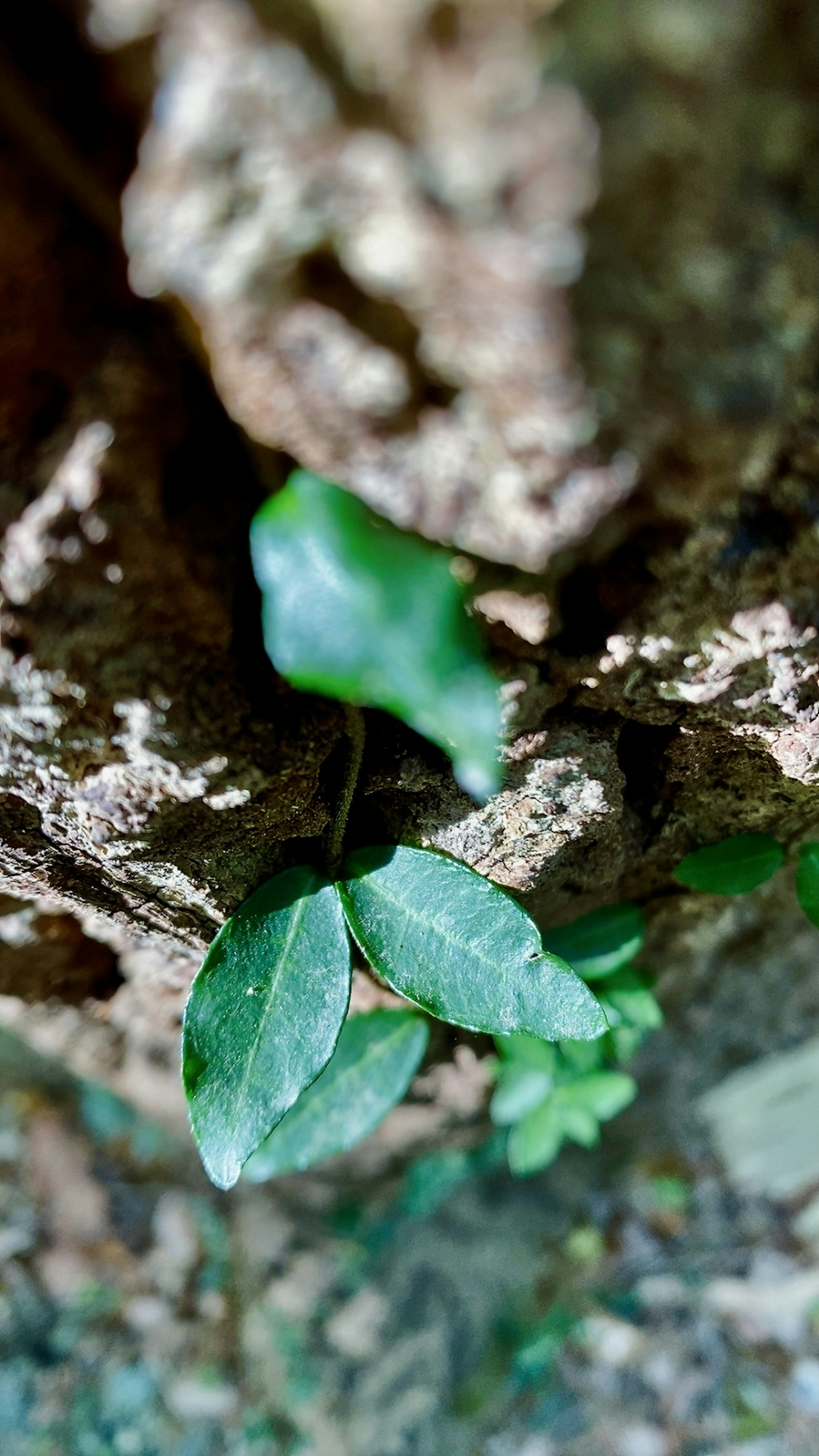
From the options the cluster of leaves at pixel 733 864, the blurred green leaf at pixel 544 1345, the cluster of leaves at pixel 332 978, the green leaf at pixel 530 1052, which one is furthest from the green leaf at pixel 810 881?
the blurred green leaf at pixel 544 1345

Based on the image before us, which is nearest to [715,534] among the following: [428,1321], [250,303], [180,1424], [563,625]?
[563,625]

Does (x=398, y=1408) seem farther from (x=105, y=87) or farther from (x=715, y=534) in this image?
(x=105, y=87)

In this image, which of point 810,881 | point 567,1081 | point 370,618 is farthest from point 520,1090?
point 370,618

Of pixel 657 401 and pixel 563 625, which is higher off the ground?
pixel 657 401

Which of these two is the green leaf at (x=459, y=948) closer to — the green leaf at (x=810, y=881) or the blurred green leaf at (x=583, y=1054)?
the green leaf at (x=810, y=881)

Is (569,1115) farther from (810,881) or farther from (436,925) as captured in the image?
(436,925)
